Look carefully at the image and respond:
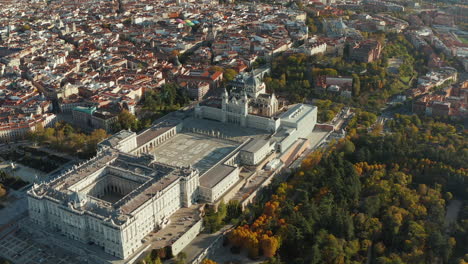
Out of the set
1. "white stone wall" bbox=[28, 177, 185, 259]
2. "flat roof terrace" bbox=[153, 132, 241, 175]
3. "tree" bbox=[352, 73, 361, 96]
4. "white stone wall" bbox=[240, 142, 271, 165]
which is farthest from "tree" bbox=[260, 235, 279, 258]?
"tree" bbox=[352, 73, 361, 96]

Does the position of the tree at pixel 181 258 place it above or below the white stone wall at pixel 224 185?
below

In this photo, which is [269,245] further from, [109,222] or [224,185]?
[109,222]

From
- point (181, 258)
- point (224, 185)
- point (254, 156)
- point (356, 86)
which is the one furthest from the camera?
point (356, 86)

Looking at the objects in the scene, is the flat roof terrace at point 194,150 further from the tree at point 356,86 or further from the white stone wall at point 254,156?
the tree at point 356,86

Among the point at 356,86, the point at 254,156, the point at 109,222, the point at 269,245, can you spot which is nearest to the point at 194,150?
the point at 254,156

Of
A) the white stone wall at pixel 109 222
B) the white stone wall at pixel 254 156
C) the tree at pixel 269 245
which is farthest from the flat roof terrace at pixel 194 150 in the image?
the tree at pixel 269 245

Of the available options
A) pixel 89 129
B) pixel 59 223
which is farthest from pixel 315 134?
pixel 59 223

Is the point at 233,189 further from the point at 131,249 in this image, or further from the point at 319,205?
the point at 131,249

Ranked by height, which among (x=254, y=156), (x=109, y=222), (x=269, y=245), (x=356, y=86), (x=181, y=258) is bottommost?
(x=181, y=258)
